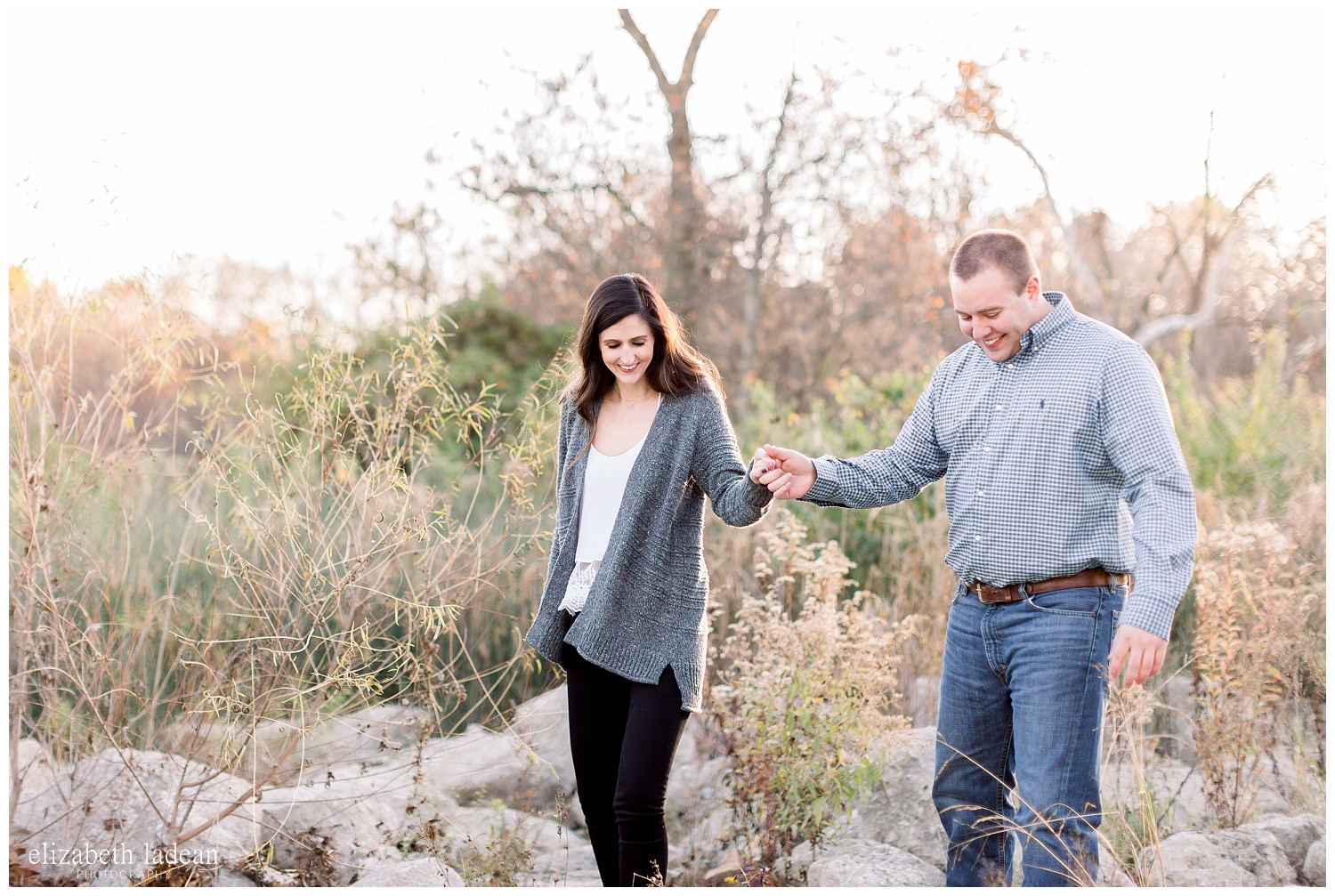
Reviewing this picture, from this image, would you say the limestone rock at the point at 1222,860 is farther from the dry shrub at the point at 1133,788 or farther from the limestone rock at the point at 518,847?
the limestone rock at the point at 518,847

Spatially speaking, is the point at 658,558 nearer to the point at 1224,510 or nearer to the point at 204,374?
the point at 204,374

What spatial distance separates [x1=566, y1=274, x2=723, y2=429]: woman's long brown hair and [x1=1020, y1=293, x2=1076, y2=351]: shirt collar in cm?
85

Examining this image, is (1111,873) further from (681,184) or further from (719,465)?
(681,184)

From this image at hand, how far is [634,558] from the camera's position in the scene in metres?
2.77

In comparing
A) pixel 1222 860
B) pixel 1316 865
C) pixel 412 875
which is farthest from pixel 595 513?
pixel 1316 865

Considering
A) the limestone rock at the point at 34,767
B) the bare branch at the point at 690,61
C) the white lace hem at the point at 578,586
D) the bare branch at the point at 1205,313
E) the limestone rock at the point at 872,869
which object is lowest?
the limestone rock at the point at 872,869

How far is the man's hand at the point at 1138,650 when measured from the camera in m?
2.20

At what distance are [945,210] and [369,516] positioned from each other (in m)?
7.22

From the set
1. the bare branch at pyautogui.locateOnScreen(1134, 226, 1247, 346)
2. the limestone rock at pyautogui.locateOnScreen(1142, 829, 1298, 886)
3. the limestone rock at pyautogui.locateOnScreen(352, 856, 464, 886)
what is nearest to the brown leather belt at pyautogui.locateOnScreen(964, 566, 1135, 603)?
the limestone rock at pyautogui.locateOnScreen(1142, 829, 1298, 886)

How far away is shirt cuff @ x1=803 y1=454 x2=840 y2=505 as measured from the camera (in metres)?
2.80

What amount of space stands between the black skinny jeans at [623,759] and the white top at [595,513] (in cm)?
16


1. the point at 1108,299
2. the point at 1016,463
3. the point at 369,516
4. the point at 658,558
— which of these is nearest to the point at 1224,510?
the point at 1016,463

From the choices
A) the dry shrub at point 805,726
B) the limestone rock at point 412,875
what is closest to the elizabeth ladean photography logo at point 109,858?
the limestone rock at point 412,875

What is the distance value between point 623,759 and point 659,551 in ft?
1.76
